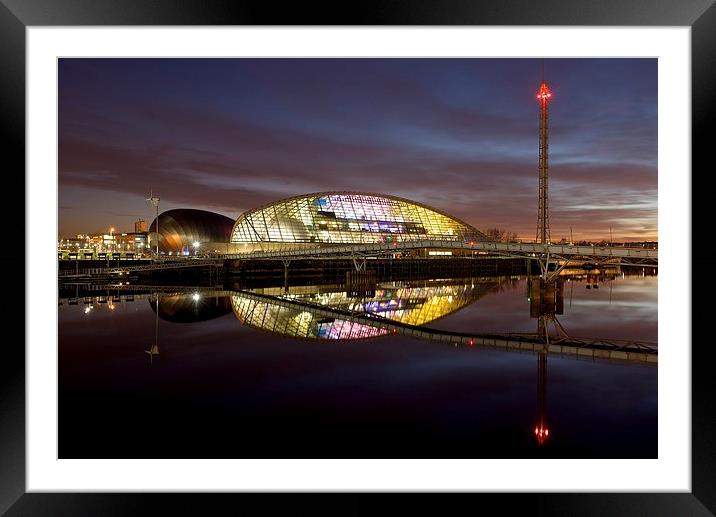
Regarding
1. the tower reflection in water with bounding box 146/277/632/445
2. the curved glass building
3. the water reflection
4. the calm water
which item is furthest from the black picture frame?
the curved glass building

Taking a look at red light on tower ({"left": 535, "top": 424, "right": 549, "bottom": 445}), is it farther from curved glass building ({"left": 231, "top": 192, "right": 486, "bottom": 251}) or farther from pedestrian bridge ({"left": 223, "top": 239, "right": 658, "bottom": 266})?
curved glass building ({"left": 231, "top": 192, "right": 486, "bottom": 251})

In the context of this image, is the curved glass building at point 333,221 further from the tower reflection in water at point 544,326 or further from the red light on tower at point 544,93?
the tower reflection in water at point 544,326

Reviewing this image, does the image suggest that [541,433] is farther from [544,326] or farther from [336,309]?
[336,309]
